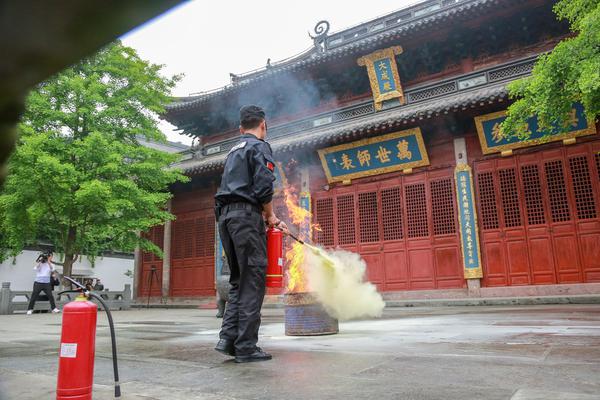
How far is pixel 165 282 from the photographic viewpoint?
51.3 ft

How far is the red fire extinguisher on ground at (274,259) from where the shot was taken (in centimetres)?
322

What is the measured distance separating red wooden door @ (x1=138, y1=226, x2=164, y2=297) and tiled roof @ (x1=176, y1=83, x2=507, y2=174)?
3.80 m

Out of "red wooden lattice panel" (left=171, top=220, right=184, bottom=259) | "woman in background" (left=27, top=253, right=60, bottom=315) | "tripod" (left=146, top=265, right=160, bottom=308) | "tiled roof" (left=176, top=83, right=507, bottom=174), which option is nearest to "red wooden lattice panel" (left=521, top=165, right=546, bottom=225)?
"tiled roof" (left=176, top=83, right=507, bottom=174)

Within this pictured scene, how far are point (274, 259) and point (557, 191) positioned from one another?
9.11m

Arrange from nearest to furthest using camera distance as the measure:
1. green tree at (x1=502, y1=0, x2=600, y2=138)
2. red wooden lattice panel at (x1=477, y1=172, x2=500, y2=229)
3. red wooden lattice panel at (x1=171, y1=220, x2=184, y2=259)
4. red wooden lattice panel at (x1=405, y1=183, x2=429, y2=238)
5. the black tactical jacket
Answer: the black tactical jacket
green tree at (x1=502, y1=0, x2=600, y2=138)
red wooden lattice panel at (x1=477, y1=172, x2=500, y2=229)
red wooden lattice panel at (x1=405, y1=183, x2=429, y2=238)
red wooden lattice panel at (x1=171, y1=220, x2=184, y2=259)

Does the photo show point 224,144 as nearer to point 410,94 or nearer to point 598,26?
point 410,94

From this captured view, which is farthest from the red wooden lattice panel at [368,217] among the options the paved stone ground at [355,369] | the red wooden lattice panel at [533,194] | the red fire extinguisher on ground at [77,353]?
the red fire extinguisher on ground at [77,353]

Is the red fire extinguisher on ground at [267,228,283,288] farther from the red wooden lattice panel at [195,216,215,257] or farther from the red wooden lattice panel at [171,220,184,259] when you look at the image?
the red wooden lattice panel at [171,220,184,259]

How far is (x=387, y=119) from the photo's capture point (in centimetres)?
1093

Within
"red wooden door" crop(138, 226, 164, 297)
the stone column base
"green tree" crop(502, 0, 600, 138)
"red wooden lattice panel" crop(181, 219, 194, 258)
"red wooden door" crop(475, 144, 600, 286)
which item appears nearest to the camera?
"green tree" crop(502, 0, 600, 138)

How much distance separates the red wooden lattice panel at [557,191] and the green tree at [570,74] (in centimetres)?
371

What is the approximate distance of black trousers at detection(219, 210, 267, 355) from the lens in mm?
2930

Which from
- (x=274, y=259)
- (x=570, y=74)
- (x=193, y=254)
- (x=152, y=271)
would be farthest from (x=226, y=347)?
(x=152, y=271)

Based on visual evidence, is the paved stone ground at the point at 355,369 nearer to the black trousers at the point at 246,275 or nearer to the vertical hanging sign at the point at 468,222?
the black trousers at the point at 246,275
